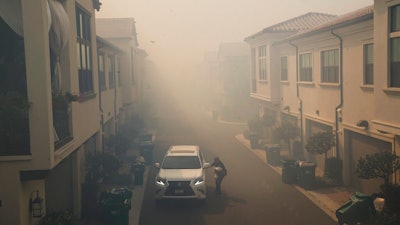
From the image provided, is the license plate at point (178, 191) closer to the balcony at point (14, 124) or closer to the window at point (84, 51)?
the window at point (84, 51)

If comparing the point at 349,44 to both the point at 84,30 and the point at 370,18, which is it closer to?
the point at 370,18

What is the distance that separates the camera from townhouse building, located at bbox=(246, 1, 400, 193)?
518 inches

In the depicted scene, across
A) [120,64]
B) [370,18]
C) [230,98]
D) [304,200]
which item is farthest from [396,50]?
[230,98]

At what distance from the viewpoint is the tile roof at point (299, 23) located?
27962 mm

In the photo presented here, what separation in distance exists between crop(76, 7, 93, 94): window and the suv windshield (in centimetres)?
400

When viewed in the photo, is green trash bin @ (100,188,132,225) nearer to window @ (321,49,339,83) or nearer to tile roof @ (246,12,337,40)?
window @ (321,49,339,83)

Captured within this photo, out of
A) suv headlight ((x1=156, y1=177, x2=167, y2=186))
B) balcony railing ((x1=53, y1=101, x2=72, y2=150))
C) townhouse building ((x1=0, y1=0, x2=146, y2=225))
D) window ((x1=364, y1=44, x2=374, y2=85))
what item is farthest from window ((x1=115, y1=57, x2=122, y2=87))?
balcony railing ((x1=53, y1=101, x2=72, y2=150))

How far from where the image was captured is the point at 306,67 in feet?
77.3

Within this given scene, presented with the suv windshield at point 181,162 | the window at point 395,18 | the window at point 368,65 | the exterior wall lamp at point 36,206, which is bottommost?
the suv windshield at point 181,162

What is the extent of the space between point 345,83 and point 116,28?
20743 mm

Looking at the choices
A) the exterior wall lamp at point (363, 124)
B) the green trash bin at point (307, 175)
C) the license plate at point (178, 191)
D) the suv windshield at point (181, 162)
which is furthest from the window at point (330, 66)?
the license plate at point (178, 191)

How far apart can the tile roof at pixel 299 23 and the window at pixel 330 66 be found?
7.25 meters

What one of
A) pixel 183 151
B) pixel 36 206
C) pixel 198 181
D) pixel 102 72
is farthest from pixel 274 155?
pixel 36 206

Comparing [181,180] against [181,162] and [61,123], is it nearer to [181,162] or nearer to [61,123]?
[181,162]
